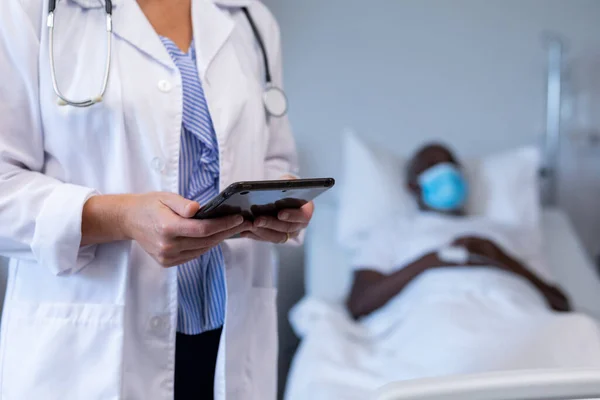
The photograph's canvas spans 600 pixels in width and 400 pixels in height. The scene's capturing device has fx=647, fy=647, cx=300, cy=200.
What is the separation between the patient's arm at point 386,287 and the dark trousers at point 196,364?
1251 mm

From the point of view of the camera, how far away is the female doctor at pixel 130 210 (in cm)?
84

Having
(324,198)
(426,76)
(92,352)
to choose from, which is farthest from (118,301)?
(426,76)

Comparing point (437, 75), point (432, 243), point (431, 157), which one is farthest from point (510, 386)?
point (437, 75)

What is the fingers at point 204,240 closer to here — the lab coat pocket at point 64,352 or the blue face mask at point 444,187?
the lab coat pocket at point 64,352

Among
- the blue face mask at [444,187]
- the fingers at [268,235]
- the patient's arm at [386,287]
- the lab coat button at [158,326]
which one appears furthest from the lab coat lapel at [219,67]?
the blue face mask at [444,187]

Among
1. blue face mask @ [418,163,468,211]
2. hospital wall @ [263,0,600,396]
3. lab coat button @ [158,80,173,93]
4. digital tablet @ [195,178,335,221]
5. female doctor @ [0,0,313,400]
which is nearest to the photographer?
digital tablet @ [195,178,335,221]

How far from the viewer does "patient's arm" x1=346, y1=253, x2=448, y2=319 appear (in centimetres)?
218

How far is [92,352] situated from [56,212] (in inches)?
7.7

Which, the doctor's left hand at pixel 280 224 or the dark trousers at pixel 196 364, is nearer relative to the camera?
the doctor's left hand at pixel 280 224

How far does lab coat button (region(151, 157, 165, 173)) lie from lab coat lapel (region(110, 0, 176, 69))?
0.47ft

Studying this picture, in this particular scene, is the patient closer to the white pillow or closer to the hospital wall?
the white pillow

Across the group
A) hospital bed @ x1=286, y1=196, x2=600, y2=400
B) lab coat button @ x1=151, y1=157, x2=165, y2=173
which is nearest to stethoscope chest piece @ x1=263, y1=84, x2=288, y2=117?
lab coat button @ x1=151, y1=157, x2=165, y2=173

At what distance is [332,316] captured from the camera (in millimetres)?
2113

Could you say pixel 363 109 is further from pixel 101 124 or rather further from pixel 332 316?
pixel 101 124
